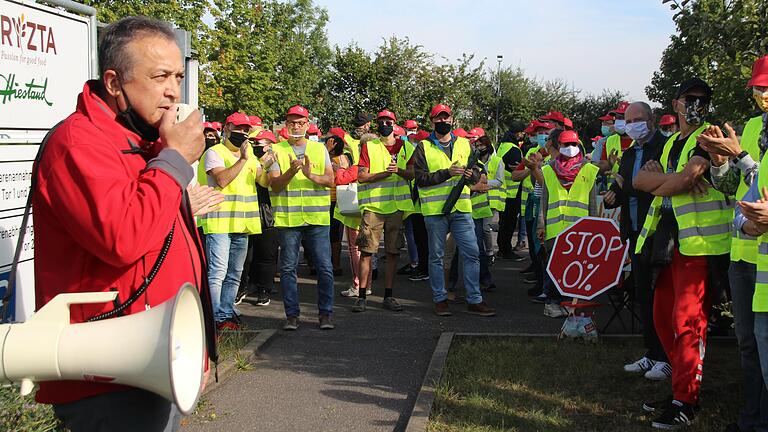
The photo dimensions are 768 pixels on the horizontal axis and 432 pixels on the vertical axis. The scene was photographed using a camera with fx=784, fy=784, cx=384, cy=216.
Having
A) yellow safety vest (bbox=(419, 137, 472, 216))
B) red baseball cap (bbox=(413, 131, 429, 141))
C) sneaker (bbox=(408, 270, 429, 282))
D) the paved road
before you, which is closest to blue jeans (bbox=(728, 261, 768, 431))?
the paved road

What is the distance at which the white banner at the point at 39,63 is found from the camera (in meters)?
4.64

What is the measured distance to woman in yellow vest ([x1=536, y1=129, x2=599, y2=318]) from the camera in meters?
8.33

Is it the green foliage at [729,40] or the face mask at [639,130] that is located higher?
the green foliage at [729,40]

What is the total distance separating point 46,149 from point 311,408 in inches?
146

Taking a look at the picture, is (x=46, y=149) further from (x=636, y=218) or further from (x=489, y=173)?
(x=489, y=173)

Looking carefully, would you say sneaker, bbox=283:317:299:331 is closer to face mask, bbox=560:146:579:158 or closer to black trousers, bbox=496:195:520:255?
face mask, bbox=560:146:579:158

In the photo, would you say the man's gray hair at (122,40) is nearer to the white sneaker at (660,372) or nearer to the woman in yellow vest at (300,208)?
the white sneaker at (660,372)

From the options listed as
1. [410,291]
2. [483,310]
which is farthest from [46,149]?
[410,291]

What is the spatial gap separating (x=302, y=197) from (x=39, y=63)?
3.42 meters

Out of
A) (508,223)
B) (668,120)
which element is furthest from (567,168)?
(508,223)

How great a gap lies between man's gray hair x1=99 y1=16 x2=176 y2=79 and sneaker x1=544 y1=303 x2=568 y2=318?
6.97 meters

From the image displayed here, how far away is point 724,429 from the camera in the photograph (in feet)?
16.3

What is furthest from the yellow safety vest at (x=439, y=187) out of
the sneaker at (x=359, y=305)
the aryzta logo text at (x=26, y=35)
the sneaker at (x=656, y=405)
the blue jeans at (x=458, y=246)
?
the aryzta logo text at (x=26, y=35)

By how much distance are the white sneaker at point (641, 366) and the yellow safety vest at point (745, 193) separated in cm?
192
